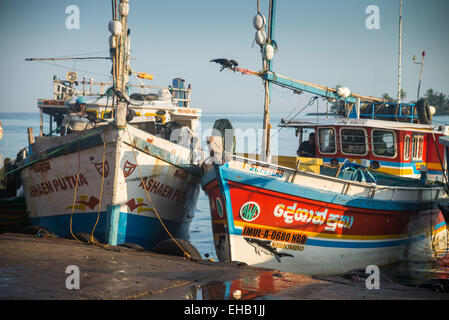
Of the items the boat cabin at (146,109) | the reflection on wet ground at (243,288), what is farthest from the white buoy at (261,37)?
the reflection on wet ground at (243,288)

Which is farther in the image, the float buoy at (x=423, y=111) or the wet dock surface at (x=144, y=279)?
the float buoy at (x=423, y=111)

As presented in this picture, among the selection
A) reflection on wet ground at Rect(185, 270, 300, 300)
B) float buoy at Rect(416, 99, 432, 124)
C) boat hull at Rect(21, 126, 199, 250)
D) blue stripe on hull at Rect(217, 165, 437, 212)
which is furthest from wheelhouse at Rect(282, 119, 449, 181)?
reflection on wet ground at Rect(185, 270, 300, 300)

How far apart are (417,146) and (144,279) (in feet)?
31.8

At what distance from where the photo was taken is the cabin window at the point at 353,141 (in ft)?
40.8

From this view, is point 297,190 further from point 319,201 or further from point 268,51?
point 268,51

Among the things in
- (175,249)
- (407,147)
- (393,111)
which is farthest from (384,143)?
(175,249)

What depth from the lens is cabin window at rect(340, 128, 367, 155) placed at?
12.4 meters

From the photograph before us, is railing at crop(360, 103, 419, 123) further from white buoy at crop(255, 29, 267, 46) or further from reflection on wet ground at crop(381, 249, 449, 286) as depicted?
white buoy at crop(255, 29, 267, 46)

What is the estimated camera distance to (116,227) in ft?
31.7

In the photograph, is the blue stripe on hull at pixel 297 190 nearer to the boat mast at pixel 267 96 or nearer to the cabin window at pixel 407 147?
the boat mast at pixel 267 96

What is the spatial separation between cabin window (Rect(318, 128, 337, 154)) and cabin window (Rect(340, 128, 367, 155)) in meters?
0.28

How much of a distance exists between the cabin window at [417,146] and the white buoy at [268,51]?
489 cm
